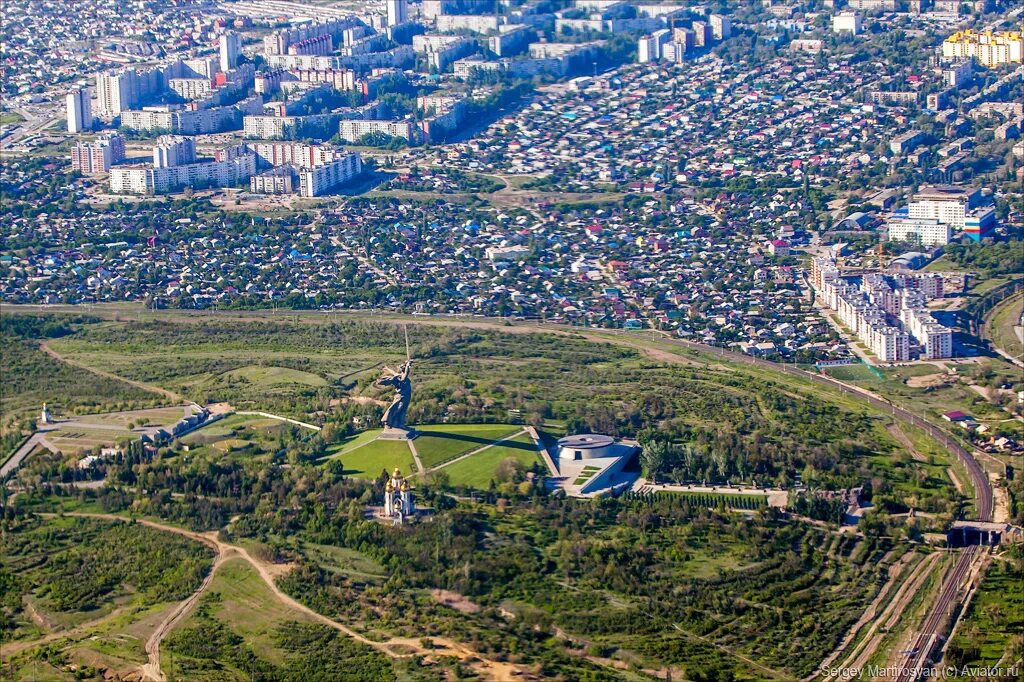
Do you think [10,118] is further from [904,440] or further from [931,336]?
[904,440]

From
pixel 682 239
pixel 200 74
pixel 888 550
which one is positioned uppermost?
pixel 200 74

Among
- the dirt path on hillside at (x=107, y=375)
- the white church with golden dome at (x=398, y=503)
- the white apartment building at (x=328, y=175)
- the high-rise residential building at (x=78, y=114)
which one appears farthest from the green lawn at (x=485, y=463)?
the high-rise residential building at (x=78, y=114)

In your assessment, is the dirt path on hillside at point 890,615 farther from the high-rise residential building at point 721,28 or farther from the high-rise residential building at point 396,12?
the high-rise residential building at point 396,12

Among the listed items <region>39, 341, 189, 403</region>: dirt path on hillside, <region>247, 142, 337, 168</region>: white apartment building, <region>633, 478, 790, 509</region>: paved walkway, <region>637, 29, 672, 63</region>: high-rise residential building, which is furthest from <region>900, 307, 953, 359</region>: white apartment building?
<region>637, 29, 672, 63</region>: high-rise residential building

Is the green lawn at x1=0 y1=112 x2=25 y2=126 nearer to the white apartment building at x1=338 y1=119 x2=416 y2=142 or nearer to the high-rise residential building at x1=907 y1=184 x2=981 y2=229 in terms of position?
the white apartment building at x1=338 y1=119 x2=416 y2=142

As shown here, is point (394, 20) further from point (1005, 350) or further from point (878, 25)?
point (1005, 350)

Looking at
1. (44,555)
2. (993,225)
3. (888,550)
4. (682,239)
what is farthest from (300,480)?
(993,225)
